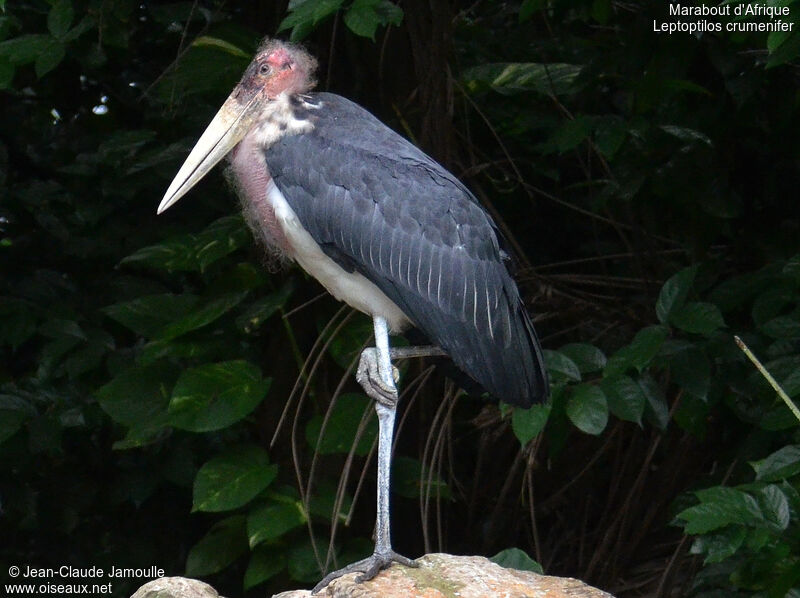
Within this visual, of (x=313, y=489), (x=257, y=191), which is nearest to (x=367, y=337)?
(x=313, y=489)

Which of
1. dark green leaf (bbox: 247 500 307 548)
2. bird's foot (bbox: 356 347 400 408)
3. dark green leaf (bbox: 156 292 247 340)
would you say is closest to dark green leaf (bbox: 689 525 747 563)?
bird's foot (bbox: 356 347 400 408)

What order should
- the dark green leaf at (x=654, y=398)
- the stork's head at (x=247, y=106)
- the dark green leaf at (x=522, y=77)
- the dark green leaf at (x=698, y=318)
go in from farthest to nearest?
the dark green leaf at (x=522, y=77) < the dark green leaf at (x=654, y=398) < the dark green leaf at (x=698, y=318) < the stork's head at (x=247, y=106)

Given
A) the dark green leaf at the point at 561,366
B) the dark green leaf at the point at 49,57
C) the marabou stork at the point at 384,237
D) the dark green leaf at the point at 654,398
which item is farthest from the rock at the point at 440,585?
the dark green leaf at the point at 49,57

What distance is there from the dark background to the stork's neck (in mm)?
130

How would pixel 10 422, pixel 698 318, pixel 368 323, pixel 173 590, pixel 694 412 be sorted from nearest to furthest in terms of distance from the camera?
pixel 173 590 → pixel 698 318 → pixel 694 412 → pixel 368 323 → pixel 10 422

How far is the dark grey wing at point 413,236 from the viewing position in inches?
115

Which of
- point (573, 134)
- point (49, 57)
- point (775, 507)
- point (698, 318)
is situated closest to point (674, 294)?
point (698, 318)

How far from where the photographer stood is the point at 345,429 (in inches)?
148

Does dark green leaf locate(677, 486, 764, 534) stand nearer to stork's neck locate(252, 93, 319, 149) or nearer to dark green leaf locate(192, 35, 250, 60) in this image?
stork's neck locate(252, 93, 319, 149)

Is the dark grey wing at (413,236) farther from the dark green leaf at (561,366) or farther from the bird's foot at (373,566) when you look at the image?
the bird's foot at (373,566)

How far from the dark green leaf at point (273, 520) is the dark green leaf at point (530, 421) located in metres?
0.83

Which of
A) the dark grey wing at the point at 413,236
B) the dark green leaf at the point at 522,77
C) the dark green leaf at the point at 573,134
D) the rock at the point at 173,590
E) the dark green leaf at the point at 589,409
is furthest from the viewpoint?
the dark green leaf at the point at 522,77

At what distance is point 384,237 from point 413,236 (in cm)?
8

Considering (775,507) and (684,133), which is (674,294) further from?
(775,507)
